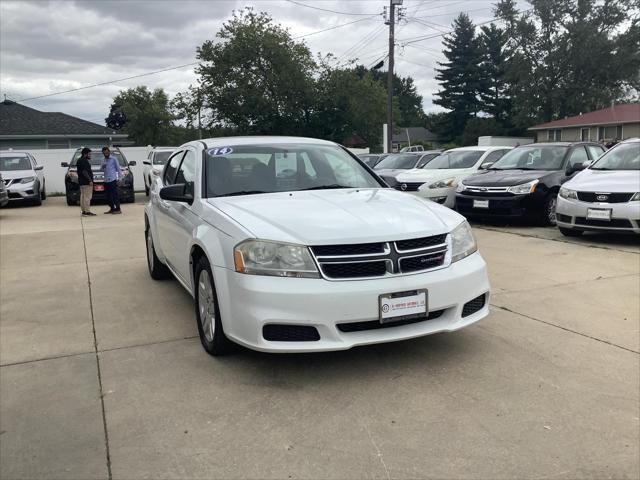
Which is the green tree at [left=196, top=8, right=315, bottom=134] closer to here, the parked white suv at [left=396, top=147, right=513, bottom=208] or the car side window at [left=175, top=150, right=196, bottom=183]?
the parked white suv at [left=396, top=147, right=513, bottom=208]

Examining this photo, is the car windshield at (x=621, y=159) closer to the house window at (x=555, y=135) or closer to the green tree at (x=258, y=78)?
the green tree at (x=258, y=78)

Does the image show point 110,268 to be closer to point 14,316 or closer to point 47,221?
point 14,316

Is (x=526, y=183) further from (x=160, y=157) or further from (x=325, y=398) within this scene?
(x=160, y=157)

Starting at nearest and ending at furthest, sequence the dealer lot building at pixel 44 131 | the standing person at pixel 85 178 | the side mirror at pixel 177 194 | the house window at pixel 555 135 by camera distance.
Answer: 1. the side mirror at pixel 177 194
2. the standing person at pixel 85 178
3. the dealer lot building at pixel 44 131
4. the house window at pixel 555 135

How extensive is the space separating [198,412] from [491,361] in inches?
78.2

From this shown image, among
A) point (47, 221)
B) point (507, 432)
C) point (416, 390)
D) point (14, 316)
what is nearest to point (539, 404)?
point (507, 432)

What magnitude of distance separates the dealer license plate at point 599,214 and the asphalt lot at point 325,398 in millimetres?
2652

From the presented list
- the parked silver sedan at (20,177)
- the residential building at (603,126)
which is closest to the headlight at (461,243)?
the parked silver sedan at (20,177)

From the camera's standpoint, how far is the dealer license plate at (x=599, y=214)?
8.10m

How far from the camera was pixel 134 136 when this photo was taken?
59.6 metres

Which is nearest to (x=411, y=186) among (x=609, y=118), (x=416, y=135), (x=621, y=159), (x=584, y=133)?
(x=621, y=159)

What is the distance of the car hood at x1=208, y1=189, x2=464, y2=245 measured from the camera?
3.52 metres

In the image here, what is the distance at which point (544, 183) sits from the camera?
10.3m

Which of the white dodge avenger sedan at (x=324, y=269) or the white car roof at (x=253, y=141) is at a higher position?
the white car roof at (x=253, y=141)
